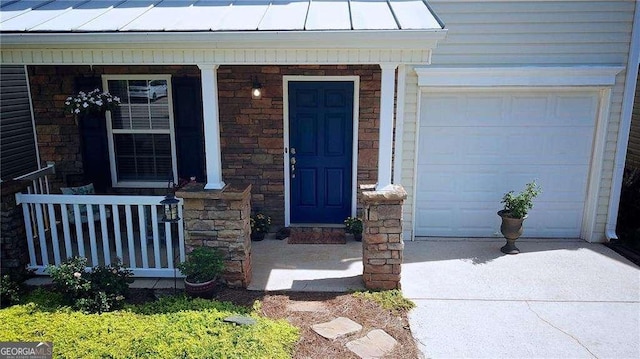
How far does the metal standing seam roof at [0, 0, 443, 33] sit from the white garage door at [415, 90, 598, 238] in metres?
1.77

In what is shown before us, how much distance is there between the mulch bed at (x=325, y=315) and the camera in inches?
140

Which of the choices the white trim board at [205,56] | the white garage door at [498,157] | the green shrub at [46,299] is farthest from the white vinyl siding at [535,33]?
the green shrub at [46,299]

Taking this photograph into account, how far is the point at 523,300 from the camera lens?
14.5 feet

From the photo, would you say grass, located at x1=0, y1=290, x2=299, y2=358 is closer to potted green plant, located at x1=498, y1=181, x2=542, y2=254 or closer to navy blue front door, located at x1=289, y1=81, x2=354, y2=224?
navy blue front door, located at x1=289, y1=81, x2=354, y2=224

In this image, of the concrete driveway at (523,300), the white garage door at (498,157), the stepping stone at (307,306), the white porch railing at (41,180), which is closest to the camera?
the concrete driveway at (523,300)

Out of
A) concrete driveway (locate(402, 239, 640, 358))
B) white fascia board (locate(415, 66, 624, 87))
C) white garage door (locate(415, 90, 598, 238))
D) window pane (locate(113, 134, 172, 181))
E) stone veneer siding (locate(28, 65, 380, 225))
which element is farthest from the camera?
window pane (locate(113, 134, 172, 181))

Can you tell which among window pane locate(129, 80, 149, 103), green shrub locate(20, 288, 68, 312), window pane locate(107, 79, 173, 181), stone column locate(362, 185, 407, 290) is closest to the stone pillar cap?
stone column locate(362, 185, 407, 290)

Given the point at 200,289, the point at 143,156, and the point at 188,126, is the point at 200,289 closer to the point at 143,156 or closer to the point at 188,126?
the point at 188,126

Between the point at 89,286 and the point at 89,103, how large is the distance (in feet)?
8.37

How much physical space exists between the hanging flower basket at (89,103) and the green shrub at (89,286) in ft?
7.04

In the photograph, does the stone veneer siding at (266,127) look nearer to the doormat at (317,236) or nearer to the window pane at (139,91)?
the doormat at (317,236)

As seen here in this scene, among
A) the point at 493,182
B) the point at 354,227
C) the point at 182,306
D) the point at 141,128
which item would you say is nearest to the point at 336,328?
the point at 182,306

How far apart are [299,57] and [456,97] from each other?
268cm

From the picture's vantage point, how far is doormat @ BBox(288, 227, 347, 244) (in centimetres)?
595
